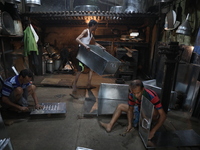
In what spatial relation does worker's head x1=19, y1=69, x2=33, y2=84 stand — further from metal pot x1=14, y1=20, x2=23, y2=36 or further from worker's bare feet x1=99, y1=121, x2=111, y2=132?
metal pot x1=14, y1=20, x2=23, y2=36

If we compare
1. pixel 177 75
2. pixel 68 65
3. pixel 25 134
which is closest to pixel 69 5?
pixel 68 65

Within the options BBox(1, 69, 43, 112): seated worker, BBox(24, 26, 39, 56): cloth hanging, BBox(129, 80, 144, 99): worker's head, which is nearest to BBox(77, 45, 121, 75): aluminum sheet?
BBox(129, 80, 144, 99): worker's head

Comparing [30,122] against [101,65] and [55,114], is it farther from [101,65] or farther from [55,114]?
[101,65]

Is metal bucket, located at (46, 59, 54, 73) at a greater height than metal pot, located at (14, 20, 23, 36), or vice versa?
metal pot, located at (14, 20, 23, 36)

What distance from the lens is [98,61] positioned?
402cm

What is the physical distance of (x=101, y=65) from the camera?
12.9 ft

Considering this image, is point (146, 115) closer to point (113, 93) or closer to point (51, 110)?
point (113, 93)

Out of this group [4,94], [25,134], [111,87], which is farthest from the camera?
[111,87]

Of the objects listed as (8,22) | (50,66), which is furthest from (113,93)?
(50,66)

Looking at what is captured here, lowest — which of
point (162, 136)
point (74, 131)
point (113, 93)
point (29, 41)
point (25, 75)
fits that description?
point (74, 131)

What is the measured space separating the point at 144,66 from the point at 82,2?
5723 mm

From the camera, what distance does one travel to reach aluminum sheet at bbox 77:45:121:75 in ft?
12.7

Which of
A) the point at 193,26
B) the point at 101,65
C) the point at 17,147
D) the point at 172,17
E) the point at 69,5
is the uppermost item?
the point at 69,5

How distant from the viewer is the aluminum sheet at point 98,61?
3865 millimetres
